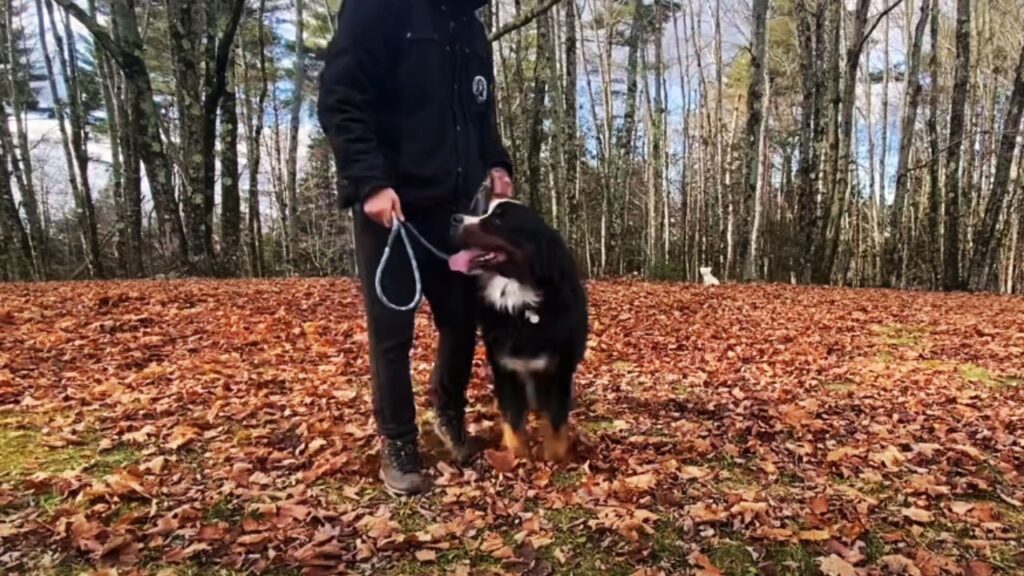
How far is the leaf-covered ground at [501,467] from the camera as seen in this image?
2.56 m

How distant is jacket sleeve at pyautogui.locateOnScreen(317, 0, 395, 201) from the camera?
273cm

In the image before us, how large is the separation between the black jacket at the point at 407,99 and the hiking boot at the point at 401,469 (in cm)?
104

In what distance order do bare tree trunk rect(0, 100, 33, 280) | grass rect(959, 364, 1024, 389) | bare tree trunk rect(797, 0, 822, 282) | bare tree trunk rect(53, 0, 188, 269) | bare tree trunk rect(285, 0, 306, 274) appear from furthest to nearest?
bare tree trunk rect(285, 0, 306, 274), bare tree trunk rect(797, 0, 822, 282), bare tree trunk rect(0, 100, 33, 280), bare tree trunk rect(53, 0, 188, 269), grass rect(959, 364, 1024, 389)

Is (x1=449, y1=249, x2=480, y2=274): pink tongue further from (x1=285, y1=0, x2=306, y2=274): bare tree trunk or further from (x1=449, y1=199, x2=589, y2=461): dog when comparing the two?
(x1=285, y1=0, x2=306, y2=274): bare tree trunk

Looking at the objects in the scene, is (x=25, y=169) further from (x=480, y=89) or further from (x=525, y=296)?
(x=525, y=296)

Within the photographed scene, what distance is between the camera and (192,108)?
11484 millimetres

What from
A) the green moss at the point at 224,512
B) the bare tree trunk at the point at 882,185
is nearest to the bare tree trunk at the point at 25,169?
the green moss at the point at 224,512

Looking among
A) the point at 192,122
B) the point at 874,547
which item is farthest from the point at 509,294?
the point at 192,122

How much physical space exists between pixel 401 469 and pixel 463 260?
94 centimetres

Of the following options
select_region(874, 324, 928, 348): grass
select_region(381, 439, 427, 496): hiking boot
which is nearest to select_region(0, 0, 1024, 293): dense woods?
select_region(874, 324, 928, 348): grass

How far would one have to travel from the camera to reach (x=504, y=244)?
10.0ft

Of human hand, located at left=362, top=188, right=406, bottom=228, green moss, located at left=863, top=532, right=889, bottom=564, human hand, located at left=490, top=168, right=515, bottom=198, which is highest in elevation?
human hand, located at left=490, top=168, right=515, bottom=198

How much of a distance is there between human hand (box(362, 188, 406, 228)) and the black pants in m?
0.13

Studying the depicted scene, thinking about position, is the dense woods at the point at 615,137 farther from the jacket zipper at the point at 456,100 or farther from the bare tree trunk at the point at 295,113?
the jacket zipper at the point at 456,100
